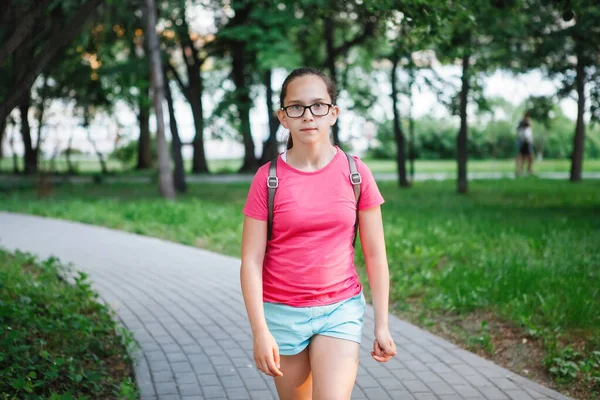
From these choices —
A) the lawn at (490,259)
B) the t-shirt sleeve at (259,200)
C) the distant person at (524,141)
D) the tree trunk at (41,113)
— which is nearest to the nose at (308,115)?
the t-shirt sleeve at (259,200)

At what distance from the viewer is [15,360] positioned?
4.89 m

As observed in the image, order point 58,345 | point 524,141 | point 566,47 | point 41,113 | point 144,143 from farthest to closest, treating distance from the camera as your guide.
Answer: point 144,143 < point 41,113 < point 524,141 < point 566,47 < point 58,345

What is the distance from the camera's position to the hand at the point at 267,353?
9.22 ft

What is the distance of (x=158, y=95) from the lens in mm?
18297

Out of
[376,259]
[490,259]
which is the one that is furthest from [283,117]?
[490,259]

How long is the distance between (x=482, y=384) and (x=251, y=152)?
2659cm

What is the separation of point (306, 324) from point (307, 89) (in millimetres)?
879

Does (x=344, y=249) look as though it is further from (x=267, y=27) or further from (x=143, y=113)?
(x=143, y=113)

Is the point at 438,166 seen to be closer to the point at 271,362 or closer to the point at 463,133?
A: the point at 463,133

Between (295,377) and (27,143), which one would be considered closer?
(295,377)

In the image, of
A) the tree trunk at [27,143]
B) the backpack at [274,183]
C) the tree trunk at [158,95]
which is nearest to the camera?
the backpack at [274,183]

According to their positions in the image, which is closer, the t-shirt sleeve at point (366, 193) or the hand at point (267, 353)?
the hand at point (267, 353)

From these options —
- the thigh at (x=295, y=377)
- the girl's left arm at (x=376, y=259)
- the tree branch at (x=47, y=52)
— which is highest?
the tree branch at (x=47, y=52)

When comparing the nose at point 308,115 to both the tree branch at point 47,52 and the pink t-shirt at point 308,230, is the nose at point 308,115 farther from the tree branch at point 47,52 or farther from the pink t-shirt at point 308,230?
the tree branch at point 47,52
